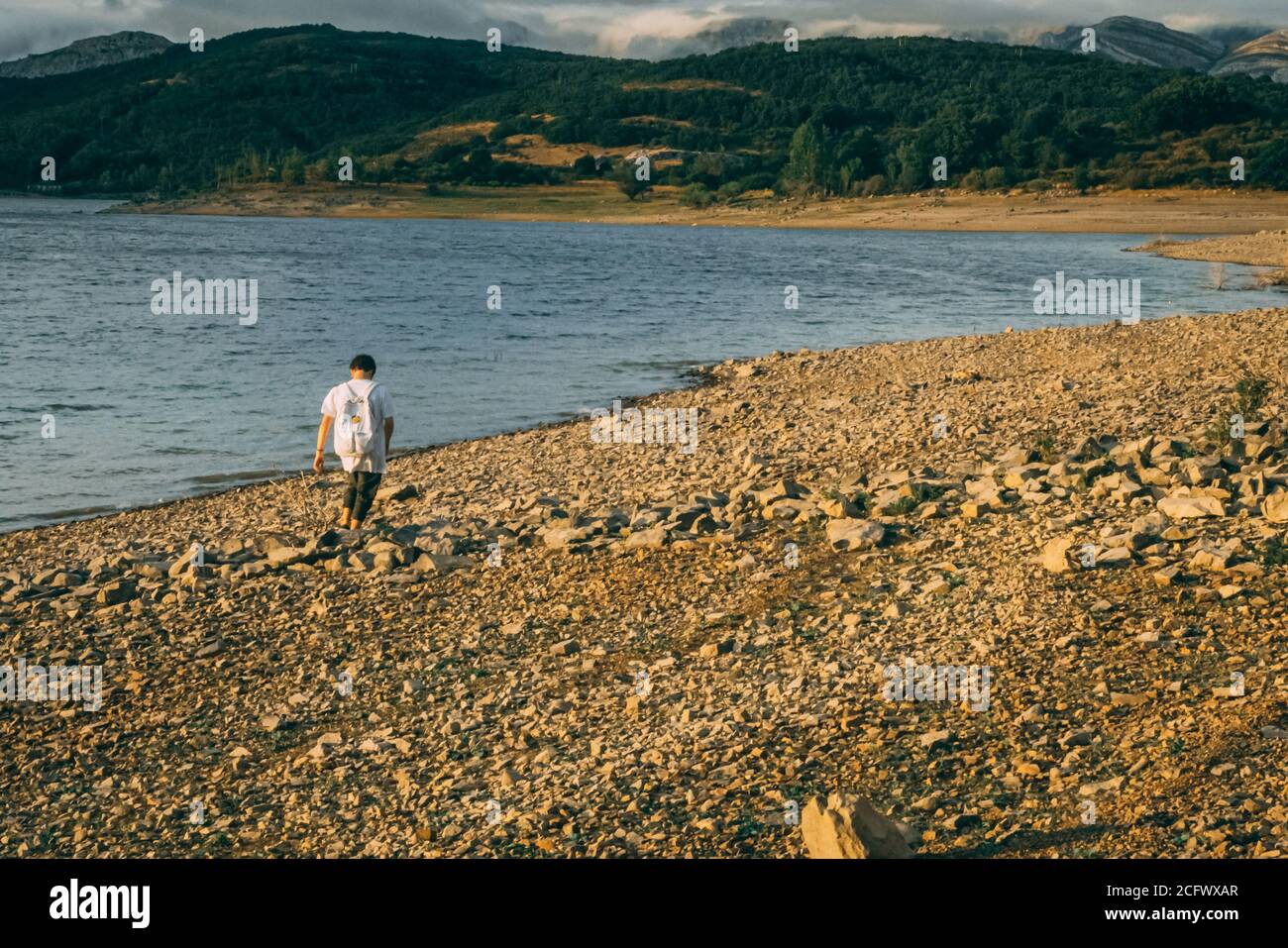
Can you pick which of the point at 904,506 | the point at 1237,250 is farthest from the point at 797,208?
the point at 904,506

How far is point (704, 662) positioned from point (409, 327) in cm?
3305

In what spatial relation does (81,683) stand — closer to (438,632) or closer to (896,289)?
(438,632)

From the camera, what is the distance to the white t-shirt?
13.0 m

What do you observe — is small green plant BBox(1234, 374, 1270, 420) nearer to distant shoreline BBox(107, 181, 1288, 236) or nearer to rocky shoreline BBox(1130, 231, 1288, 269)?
rocky shoreline BBox(1130, 231, 1288, 269)

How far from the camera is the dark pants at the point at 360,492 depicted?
13.4 metres

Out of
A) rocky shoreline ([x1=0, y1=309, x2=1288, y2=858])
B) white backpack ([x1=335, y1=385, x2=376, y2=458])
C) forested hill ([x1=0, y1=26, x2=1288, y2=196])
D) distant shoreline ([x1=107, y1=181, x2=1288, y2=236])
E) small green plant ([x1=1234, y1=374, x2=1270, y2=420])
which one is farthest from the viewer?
forested hill ([x1=0, y1=26, x2=1288, y2=196])

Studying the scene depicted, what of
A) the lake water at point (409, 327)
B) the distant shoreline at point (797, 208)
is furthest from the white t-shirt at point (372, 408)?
the distant shoreline at point (797, 208)

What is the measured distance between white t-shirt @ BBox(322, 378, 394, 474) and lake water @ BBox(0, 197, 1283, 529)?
6.06 metres

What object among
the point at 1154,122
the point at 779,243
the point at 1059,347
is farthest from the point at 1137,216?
the point at 1059,347

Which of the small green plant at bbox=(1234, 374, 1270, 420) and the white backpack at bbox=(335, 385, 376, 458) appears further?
the small green plant at bbox=(1234, 374, 1270, 420)

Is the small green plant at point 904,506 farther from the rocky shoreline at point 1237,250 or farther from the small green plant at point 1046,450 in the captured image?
the rocky shoreline at point 1237,250

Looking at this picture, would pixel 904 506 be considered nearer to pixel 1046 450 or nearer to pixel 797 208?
pixel 1046 450

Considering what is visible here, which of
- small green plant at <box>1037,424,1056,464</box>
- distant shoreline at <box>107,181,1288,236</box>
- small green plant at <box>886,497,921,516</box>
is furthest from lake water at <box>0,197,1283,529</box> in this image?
distant shoreline at <box>107,181,1288,236</box>

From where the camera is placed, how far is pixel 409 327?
40.8 m
